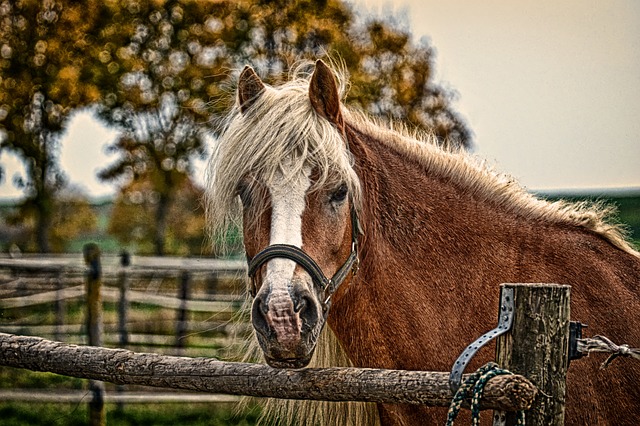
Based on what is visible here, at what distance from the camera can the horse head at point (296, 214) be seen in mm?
2602

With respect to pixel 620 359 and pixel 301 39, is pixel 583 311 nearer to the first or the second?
pixel 620 359

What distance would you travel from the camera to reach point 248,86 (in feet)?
10.7

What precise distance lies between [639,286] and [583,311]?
387mm

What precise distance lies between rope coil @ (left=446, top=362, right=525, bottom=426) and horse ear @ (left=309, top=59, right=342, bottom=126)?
49.7 inches

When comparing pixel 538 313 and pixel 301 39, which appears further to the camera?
pixel 301 39

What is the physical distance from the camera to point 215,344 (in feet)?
40.6

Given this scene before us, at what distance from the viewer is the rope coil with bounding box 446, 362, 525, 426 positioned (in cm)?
A: 233

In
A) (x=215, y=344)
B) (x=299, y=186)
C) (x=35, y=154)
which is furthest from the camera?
(x=35, y=154)

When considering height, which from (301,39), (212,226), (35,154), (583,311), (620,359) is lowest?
(620,359)

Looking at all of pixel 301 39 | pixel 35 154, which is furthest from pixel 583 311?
pixel 35 154

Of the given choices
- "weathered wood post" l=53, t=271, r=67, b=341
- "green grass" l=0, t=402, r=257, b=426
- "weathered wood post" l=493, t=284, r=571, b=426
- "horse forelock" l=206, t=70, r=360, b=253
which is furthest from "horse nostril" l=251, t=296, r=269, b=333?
"weathered wood post" l=53, t=271, r=67, b=341

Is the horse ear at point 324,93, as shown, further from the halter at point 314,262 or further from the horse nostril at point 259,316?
the horse nostril at point 259,316

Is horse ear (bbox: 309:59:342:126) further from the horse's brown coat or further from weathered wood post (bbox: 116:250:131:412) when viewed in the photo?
weathered wood post (bbox: 116:250:131:412)

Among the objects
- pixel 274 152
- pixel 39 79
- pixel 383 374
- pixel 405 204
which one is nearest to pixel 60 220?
pixel 39 79
